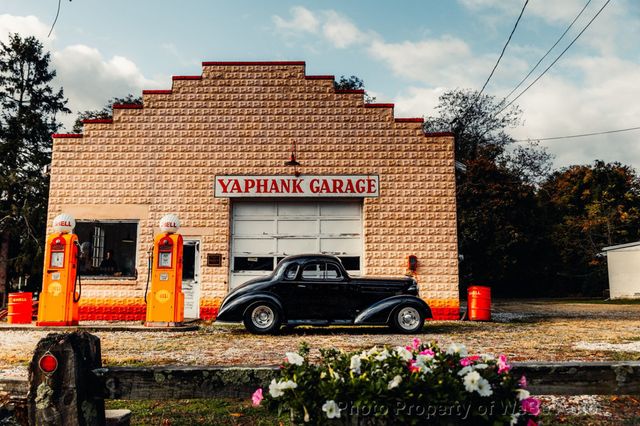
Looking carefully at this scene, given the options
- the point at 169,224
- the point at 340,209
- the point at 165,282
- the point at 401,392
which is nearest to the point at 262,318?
the point at 165,282

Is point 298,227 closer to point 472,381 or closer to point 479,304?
point 479,304

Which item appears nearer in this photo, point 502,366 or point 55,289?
point 502,366

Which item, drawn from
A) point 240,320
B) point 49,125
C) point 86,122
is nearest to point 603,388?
point 240,320

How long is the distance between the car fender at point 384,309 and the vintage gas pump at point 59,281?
623cm

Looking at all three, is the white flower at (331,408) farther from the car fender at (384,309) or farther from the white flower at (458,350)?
the car fender at (384,309)

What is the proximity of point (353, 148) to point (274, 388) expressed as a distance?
496 inches

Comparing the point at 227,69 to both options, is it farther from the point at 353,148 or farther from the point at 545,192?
the point at 545,192

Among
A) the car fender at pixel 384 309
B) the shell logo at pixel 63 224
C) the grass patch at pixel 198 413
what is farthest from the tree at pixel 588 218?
the grass patch at pixel 198 413

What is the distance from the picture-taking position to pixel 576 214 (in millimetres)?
43750

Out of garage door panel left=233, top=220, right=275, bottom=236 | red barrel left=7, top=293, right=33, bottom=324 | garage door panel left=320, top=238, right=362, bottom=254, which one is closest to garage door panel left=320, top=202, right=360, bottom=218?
garage door panel left=320, top=238, right=362, bottom=254

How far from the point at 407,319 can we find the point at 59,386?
901 centimetres

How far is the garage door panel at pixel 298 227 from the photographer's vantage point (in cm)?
1463

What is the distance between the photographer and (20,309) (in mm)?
13031

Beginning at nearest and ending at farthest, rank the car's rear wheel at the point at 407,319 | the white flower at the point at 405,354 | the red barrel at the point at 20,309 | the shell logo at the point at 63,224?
the white flower at the point at 405,354 → the car's rear wheel at the point at 407,319 → the shell logo at the point at 63,224 → the red barrel at the point at 20,309
